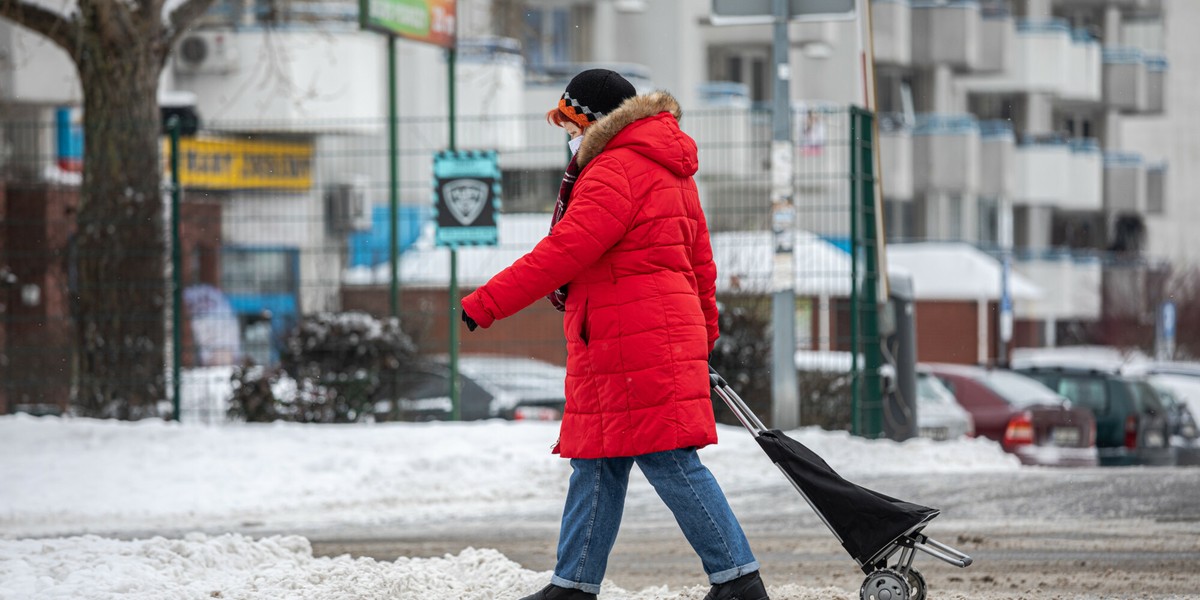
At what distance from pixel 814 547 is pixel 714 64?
29.4 meters

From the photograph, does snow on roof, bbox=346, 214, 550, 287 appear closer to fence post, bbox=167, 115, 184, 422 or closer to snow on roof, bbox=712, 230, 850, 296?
fence post, bbox=167, 115, 184, 422

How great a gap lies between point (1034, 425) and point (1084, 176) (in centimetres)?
3223

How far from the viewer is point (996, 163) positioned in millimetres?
41125

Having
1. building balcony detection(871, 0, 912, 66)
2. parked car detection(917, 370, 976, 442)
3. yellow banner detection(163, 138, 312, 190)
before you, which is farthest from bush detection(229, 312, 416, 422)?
building balcony detection(871, 0, 912, 66)

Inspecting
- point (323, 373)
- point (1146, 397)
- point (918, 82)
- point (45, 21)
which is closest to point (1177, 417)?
point (1146, 397)

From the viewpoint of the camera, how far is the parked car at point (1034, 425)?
1438 centimetres

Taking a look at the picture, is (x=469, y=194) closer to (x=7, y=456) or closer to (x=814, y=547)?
Answer: (x=7, y=456)

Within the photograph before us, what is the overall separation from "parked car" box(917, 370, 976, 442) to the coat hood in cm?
915

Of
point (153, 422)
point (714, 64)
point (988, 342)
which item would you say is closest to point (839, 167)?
point (153, 422)

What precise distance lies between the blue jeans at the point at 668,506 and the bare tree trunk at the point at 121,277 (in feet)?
28.0

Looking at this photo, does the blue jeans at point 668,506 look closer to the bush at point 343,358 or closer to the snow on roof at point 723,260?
the snow on roof at point 723,260

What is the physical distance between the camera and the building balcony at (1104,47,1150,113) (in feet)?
153

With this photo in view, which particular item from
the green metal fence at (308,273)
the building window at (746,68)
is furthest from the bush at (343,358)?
the building window at (746,68)

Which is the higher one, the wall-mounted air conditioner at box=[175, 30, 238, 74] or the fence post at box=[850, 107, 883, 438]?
the wall-mounted air conditioner at box=[175, 30, 238, 74]
